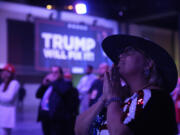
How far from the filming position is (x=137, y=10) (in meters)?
17.9

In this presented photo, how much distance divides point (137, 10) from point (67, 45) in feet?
20.2

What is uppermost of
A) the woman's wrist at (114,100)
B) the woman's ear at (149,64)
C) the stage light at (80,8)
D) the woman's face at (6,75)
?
the stage light at (80,8)

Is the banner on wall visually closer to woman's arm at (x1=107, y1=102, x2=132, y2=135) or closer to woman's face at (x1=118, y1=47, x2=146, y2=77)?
woman's face at (x1=118, y1=47, x2=146, y2=77)

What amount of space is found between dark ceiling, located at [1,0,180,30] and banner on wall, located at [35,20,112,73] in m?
1.85

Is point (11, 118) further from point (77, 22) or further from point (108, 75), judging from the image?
point (77, 22)

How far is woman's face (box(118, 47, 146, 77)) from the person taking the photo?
1812mm

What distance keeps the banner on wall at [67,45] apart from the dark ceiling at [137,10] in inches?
72.7

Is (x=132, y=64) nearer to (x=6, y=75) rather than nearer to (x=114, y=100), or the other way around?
(x=114, y=100)

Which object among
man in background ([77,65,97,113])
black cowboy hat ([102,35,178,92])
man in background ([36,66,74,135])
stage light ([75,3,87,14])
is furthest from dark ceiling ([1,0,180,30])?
black cowboy hat ([102,35,178,92])

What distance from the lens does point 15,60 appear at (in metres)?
14.7

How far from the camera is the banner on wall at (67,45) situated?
12586 mm

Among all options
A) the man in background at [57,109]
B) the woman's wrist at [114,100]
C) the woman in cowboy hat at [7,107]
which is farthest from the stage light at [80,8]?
the woman's wrist at [114,100]

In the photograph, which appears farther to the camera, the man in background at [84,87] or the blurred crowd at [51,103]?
the man in background at [84,87]

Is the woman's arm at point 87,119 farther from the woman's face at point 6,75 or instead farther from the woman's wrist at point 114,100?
the woman's face at point 6,75
